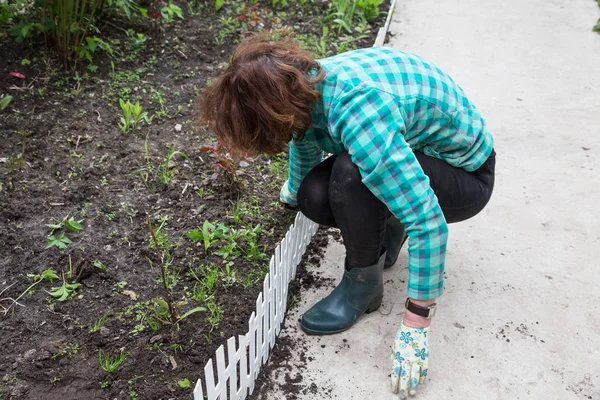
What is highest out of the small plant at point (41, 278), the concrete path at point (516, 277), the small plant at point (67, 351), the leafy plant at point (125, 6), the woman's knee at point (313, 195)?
the leafy plant at point (125, 6)

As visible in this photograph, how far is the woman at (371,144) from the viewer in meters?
1.95

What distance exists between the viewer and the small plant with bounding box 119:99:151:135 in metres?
3.35

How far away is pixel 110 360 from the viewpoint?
7.19ft

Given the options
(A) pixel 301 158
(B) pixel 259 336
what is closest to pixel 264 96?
(A) pixel 301 158

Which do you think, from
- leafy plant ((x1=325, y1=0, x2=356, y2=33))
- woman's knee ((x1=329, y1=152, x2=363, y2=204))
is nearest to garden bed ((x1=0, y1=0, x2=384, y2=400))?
woman's knee ((x1=329, y1=152, x2=363, y2=204))

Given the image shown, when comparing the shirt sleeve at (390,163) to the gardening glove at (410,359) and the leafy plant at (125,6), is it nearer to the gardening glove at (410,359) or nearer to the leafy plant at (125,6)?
the gardening glove at (410,359)

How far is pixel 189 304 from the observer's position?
8.04 feet

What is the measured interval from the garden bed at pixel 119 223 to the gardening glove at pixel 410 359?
1.97ft

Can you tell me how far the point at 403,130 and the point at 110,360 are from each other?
1.27 m

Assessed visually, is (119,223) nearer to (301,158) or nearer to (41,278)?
(41,278)

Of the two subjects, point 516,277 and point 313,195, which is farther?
point 516,277

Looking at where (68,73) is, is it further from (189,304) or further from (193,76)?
(189,304)

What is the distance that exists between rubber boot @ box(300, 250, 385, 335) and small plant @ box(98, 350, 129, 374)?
2.25 ft

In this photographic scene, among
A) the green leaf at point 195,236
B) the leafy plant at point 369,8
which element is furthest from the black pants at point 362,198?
the leafy plant at point 369,8
